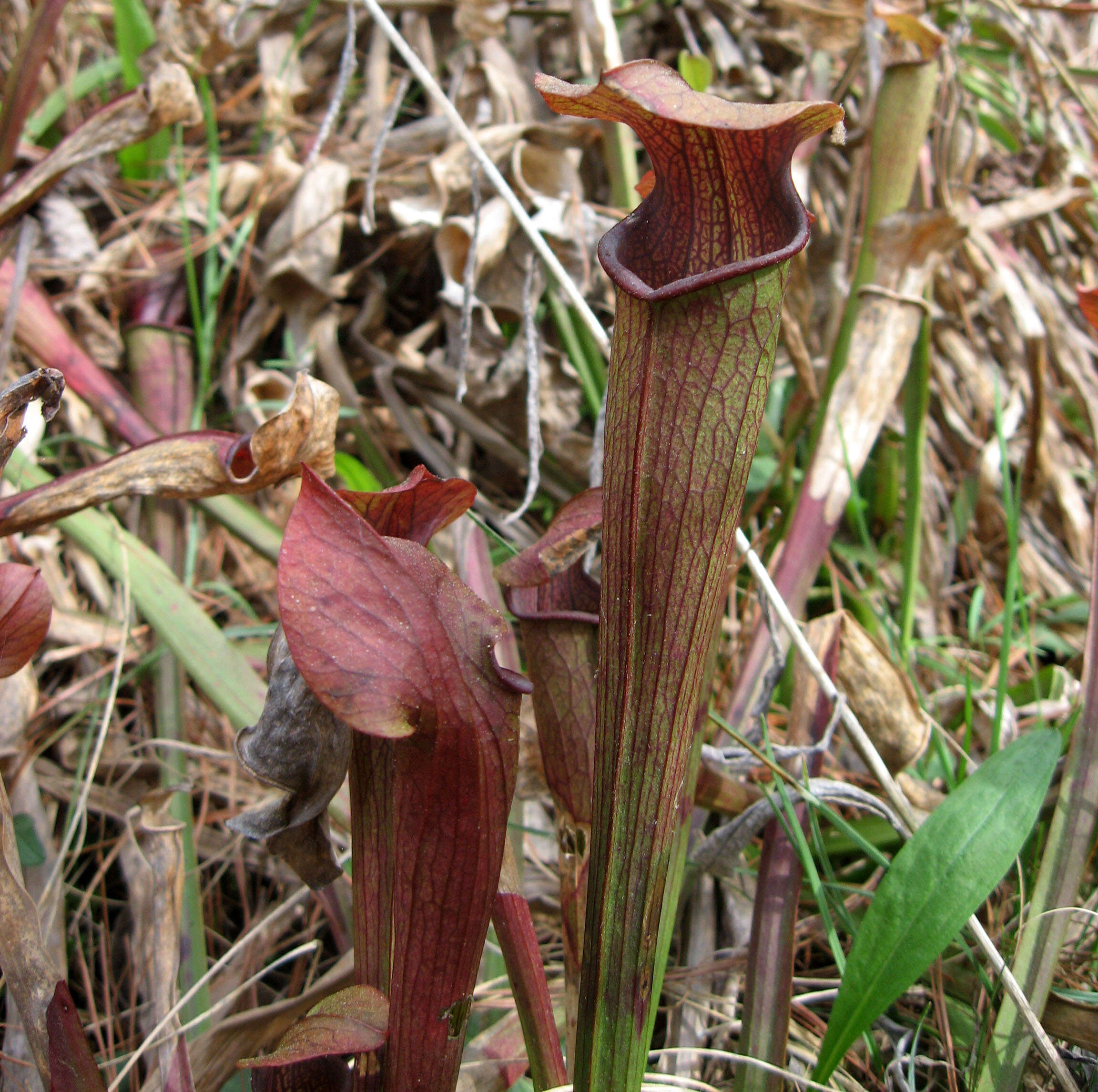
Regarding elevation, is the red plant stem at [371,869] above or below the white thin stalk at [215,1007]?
above

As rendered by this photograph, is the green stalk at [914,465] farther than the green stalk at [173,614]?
Yes

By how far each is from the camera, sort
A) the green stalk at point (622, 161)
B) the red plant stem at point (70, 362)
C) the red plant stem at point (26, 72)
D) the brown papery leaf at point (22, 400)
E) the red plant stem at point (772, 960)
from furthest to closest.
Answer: the green stalk at point (622, 161) < the red plant stem at point (70, 362) < the red plant stem at point (26, 72) < the red plant stem at point (772, 960) < the brown papery leaf at point (22, 400)

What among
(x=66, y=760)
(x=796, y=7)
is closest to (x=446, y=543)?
(x=66, y=760)

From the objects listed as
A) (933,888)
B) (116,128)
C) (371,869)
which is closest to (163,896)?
(371,869)

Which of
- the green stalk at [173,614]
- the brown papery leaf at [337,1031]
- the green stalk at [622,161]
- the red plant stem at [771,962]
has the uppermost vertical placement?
the green stalk at [622,161]

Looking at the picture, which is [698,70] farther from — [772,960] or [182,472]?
[772,960]

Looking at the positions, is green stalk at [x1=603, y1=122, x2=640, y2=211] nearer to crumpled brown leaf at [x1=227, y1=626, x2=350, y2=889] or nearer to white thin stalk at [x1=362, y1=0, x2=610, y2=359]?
white thin stalk at [x1=362, y1=0, x2=610, y2=359]

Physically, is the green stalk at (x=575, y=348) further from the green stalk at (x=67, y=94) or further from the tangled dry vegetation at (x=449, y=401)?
the green stalk at (x=67, y=94)

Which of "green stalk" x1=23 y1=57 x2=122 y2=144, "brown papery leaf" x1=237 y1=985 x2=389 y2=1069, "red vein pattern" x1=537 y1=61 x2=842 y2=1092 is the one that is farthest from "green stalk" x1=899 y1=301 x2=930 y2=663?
"green stalk" x1=23 y1=57 x2=122 y2=144

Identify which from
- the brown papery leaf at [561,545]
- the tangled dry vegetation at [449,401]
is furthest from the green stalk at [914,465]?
the brown papery leaf at [561,545]
